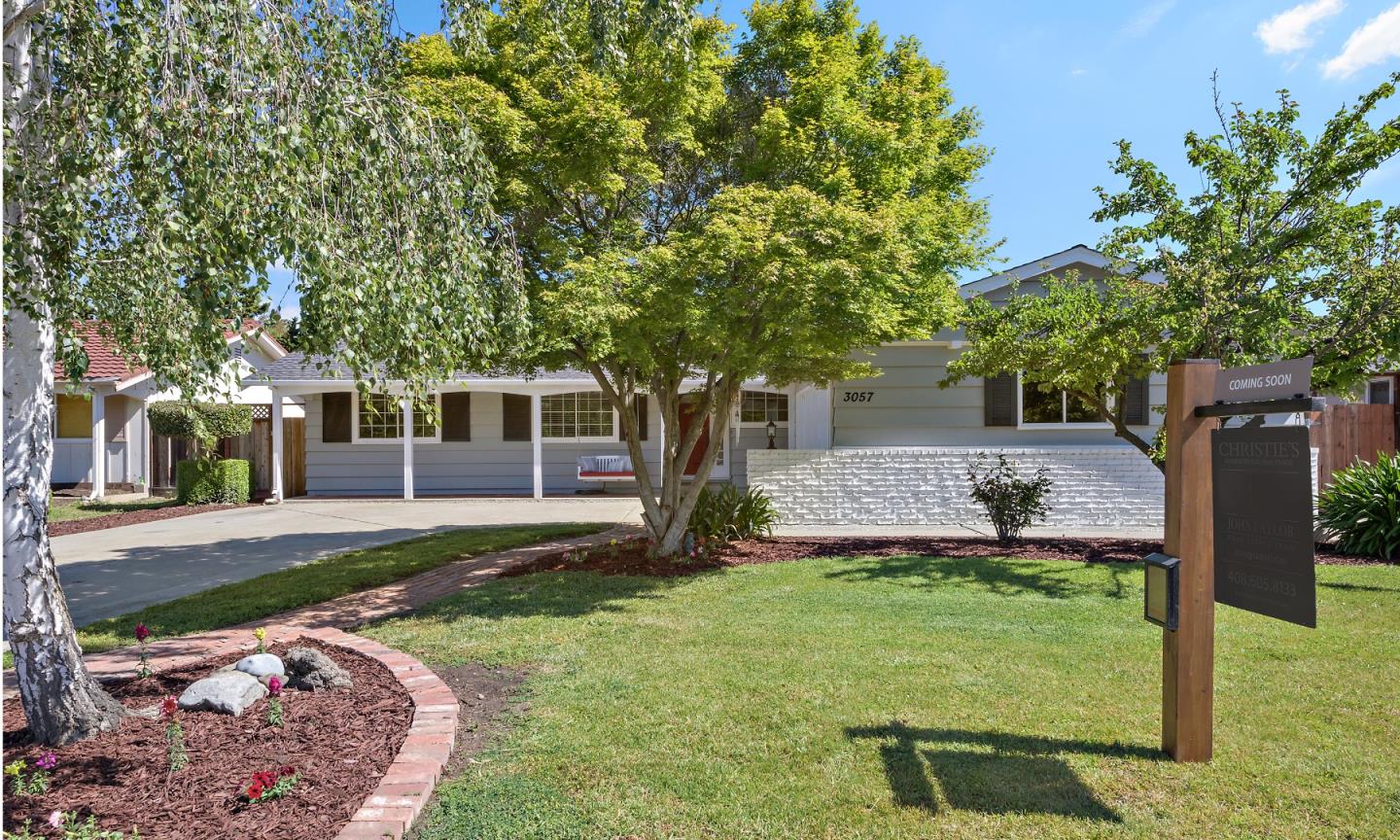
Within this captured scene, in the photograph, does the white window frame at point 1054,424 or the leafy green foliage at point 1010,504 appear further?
the white window frame at point 1054,424

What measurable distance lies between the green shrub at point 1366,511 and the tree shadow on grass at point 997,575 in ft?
11.0

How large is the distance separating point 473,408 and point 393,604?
11345 mm

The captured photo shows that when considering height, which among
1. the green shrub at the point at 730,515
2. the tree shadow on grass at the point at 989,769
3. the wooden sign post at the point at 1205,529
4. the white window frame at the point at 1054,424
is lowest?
the tree shadow on grass at the point at 989,769

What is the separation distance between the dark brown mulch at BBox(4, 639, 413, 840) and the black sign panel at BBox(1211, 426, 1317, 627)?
3973 mm

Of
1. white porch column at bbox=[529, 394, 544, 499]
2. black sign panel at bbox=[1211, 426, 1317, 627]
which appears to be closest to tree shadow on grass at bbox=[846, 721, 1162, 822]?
black sign panel at bbox=[1211, 426, 1317, 627]

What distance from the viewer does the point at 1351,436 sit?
13414mm

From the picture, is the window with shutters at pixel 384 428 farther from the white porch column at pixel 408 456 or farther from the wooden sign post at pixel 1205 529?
the wooden sign post at pixel 1205 529

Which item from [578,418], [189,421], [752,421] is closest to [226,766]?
[189,421]

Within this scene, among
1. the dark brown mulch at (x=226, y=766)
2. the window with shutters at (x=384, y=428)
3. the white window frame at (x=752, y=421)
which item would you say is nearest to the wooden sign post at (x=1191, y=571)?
the dark brown mulch at (x=226, y=766)

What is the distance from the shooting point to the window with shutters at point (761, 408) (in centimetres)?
1900

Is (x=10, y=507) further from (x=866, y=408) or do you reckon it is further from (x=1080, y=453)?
(x=1080, y=453)

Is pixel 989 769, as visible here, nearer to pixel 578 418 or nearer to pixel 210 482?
pixel 578 418

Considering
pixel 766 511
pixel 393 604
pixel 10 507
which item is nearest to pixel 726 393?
pixel 766 511

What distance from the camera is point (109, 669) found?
17.5 ft
